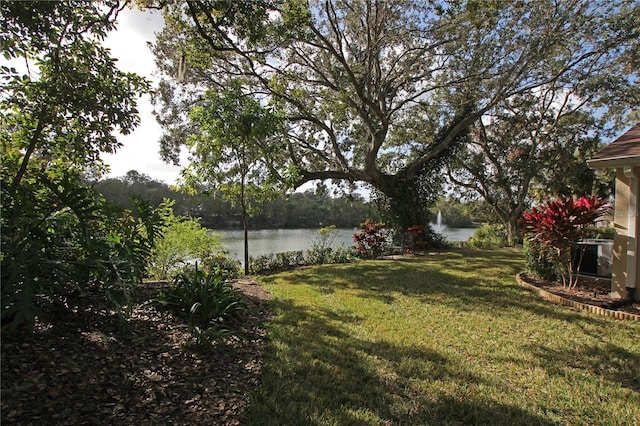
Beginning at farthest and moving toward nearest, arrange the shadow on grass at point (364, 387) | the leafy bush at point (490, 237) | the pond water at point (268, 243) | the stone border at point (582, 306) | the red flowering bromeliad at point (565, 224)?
the leafy bush at point (490, 237) → the pond water at point (268, 243) → the red flowering bromeliad at point (565, 224) → the stone border at point (582, 306) → the shadow on grass at point (364, 387)

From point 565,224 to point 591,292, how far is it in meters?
1.19

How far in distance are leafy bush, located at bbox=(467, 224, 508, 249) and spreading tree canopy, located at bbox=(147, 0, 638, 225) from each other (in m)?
4.20

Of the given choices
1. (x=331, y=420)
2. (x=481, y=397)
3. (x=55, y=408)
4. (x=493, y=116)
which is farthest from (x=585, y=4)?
(x=55, y=408)

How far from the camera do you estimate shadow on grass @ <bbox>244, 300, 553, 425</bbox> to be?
87.9 inches

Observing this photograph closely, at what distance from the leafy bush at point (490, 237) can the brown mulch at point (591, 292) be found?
7548 mm

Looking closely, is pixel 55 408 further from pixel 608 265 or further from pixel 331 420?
pixel 608 265

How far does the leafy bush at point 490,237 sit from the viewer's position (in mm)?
14060

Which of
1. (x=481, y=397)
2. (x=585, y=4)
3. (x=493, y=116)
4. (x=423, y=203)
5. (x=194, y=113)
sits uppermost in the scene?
(x=585, y=4)

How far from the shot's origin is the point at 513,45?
973cm

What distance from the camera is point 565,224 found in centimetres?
536

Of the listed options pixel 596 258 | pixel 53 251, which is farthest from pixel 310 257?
pixel 53 251

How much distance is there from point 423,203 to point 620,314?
349 inches

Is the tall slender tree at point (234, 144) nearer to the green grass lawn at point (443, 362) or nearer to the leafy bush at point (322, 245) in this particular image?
the leafy bush at point (322, 245)

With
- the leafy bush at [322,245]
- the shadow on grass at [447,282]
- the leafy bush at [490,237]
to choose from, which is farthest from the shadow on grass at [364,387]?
the leafy bush at [490,237]
